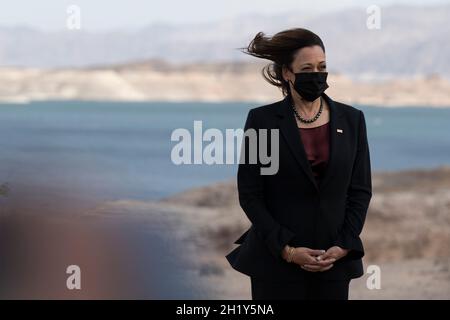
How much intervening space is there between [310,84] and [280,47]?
15 centimetres

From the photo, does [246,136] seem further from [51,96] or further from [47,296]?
[51,96]

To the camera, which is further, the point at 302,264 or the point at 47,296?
the point at 47,296

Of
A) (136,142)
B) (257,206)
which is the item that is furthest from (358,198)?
(136,142)

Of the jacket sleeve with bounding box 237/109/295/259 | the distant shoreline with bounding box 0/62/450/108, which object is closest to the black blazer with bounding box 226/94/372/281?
the jacket sleeve with bounding box 237/109/295/259

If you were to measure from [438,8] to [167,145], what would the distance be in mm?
52127

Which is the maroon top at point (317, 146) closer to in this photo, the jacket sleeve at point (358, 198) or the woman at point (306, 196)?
the woman at point (306, 196)

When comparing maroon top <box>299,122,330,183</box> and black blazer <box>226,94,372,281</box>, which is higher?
maroon top <box>299,122,330,183</box>

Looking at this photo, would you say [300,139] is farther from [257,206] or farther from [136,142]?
[136,142]

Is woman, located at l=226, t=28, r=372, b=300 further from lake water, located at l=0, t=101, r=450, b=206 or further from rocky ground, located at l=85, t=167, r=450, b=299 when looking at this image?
rocky ground, located at l=85, t=167, r=450, b=299

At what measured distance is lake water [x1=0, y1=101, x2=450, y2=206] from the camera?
1320 centimetres

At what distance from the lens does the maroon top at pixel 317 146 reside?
2.88m

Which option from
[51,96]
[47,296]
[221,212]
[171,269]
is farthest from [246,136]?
Answer: [51,96]

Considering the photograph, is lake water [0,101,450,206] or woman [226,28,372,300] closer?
woman [226,28,372,300]
